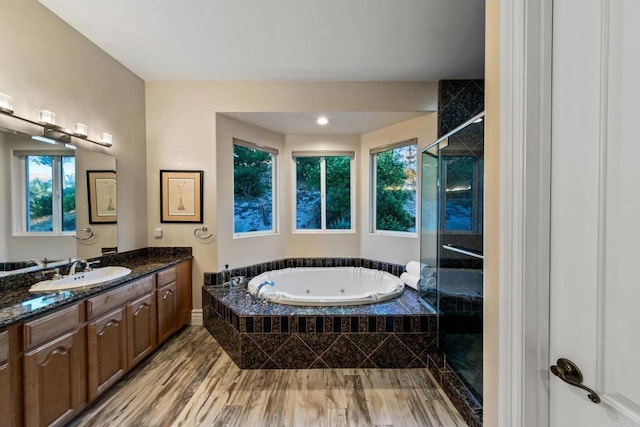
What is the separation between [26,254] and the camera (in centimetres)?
181

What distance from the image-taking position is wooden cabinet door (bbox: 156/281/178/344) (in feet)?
8.04

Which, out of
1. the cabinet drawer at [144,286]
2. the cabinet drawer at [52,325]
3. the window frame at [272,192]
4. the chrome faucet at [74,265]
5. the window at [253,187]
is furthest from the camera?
the window at [253,187]

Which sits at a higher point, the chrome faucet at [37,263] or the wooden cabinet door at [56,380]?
the chrome faucet at [37,263]

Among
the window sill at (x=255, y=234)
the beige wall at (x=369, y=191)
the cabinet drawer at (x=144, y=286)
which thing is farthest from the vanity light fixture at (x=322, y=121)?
the cabinet drawer at (x=144, y=286)

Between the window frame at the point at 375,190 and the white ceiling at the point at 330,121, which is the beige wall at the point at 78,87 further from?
the window frame at the point at 375,190

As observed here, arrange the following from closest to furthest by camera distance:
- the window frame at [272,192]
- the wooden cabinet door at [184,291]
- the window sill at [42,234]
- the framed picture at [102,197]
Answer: the window sill at [42,234] → the framed picture at [102,197] → the wooden cabinet door at [184,291] → the window frame at [272,192]

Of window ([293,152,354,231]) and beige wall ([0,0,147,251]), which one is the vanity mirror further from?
window ([293,152,354,231])

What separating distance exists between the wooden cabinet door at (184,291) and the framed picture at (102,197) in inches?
29.8

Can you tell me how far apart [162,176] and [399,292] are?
9.08 ft

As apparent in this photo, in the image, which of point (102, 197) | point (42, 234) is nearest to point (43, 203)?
point (42, 234)

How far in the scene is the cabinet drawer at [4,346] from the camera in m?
1.22

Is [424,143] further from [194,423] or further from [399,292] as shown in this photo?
[194,423]

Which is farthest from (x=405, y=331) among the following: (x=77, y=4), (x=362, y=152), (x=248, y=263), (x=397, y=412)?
(x=77, y=4)

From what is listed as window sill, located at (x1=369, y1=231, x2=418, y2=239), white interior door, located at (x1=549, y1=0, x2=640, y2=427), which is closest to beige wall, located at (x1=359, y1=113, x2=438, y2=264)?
window sill, located at (x1=369, y1=231, x2=418, y2=239)
